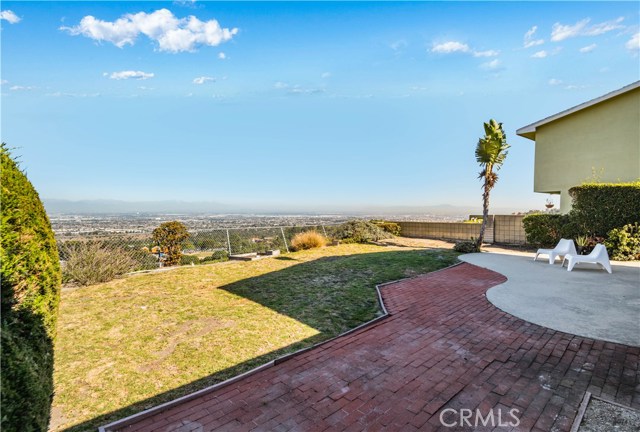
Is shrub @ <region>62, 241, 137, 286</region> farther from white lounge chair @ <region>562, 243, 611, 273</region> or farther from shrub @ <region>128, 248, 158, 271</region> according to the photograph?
white lounge chair @ <region>562, 243, 611, 273</region>

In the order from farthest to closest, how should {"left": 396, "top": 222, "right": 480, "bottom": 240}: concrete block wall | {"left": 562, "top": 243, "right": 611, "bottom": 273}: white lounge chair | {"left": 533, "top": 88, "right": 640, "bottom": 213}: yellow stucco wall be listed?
{"left": 396, "top": 222, "right": 480, "bottom": 240}: concrete block wall, {"left": 533, "top": 88, "right": 640, "bottom": 213}: yellow stucco wall, {"left": 562, "top": 243, "right": 611, "bottom": 273}: white lounge chair

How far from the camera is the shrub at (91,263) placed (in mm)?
7035

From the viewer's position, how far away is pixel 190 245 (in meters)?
10.0

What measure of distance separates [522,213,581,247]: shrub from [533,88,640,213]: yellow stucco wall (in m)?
1.70

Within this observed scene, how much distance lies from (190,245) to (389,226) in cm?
1194

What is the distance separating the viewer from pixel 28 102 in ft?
28.0

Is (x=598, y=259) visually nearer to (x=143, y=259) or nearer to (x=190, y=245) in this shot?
(x=190, y=245)

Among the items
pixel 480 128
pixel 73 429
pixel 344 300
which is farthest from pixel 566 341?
pixel 480 128

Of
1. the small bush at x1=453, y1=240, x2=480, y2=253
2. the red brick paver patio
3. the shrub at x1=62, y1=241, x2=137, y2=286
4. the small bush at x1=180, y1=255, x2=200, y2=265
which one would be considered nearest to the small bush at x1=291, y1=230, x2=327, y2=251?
the small bush at x1=180, y1=255, x2=200, y2=265

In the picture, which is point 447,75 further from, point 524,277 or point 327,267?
point 327,267

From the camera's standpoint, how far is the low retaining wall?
14117 mm

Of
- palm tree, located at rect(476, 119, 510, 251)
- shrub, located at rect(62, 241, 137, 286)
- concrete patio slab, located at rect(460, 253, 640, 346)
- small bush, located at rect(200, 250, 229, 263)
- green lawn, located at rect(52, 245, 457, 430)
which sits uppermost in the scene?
palm tree, located at rect(476, 119, 510, 251)

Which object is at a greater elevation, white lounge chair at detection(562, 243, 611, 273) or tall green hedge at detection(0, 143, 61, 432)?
tall green hedge at detection(0, 143, 61, 432)

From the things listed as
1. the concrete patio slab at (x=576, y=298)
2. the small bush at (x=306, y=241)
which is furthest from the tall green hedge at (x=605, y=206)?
the small bush at (x=306, y=241)
